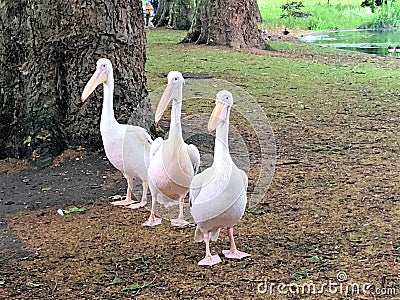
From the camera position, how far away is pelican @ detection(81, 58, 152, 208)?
449 cm

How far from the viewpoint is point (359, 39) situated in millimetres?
19359

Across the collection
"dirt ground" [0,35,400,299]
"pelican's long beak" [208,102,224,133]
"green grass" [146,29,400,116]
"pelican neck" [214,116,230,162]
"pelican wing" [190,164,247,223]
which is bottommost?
"dirt ground" [0,35,400,299]

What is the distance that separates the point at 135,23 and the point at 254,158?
153cm

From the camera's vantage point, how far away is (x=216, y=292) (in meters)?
3.35

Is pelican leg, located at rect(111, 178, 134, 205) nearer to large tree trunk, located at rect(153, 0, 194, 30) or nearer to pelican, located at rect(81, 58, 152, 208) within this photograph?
pelican, located at rect(81, 58, 152, 208)

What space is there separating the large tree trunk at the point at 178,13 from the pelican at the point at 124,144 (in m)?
15.2

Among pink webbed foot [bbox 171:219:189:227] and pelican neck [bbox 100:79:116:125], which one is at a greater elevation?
pelican neck [bbox 100:79:116:125]

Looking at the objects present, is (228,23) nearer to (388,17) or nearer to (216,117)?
(216,117)

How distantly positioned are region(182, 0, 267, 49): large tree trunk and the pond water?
3218 mm

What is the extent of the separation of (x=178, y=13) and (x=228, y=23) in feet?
21.2

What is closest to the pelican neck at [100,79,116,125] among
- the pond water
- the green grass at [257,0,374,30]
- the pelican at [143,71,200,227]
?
the pelican at [143,71,200,227]

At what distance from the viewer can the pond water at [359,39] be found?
1648cm

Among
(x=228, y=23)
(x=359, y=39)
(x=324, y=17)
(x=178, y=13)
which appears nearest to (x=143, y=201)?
(x=228, y=23)

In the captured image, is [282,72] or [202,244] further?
[282,72]
